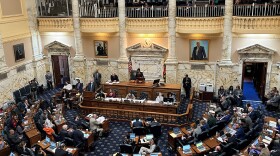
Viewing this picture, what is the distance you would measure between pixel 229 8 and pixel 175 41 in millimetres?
3602

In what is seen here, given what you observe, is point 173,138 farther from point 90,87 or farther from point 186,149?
point 90,87

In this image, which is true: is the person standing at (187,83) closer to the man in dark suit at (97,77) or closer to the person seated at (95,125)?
the man in dark suit at (97,77)

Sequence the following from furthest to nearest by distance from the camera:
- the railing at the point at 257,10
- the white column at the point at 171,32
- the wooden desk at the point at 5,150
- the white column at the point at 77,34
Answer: the white column at the point at 77,34, the white column at the point at 171,32, the railing at the point at 257,10, the wooden desk at the point at 5,150

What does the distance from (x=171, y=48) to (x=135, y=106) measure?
465 centimetres

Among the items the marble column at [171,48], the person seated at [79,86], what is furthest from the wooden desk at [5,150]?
the marble column at [171,48]

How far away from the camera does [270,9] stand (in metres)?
15.6

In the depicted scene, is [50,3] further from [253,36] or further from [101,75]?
[253,36]

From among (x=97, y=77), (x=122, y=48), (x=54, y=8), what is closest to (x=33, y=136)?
(x=97, y=77)

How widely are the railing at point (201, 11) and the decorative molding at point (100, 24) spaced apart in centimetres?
394

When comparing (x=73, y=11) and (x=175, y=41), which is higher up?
(x=73, y=11)

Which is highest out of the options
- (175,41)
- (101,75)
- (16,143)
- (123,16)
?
(123,16)

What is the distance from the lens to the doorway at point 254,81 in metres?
17.3

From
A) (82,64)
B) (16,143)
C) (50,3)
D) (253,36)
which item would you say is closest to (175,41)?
(253,36)

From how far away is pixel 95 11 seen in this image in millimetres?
18625
